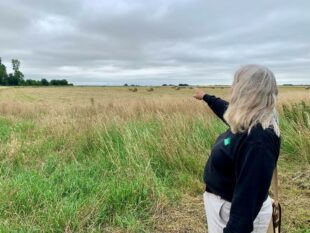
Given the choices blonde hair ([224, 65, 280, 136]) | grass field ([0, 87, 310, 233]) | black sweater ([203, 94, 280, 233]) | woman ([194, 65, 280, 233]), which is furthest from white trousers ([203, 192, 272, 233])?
grass field ([0, 87, 310, 233])

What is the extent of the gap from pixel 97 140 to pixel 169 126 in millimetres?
1294

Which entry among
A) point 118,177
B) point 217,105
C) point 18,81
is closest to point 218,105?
point 217,105

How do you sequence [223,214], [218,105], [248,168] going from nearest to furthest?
[248,168]
[223,214]
[218,105]

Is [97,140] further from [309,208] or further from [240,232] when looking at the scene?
[240,232]

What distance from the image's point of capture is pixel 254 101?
186 cm

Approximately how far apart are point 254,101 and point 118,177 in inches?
122

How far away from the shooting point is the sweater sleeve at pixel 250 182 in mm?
1753

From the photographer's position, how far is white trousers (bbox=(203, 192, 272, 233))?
208 cm

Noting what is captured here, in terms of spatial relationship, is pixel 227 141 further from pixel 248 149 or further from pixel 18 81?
pixel 18 81

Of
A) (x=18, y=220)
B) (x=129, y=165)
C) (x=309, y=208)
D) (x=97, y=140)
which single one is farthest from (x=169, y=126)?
(x=18, y=220)

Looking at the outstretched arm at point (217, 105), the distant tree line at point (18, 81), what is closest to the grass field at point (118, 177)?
the outstretched arm at point (217, 105)

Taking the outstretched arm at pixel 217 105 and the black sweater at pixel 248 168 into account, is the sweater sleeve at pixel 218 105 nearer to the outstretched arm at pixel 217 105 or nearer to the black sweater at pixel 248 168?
the outstretched arm at pixel 217 105

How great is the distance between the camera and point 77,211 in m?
3.71

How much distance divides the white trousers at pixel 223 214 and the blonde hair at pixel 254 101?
47 cm
